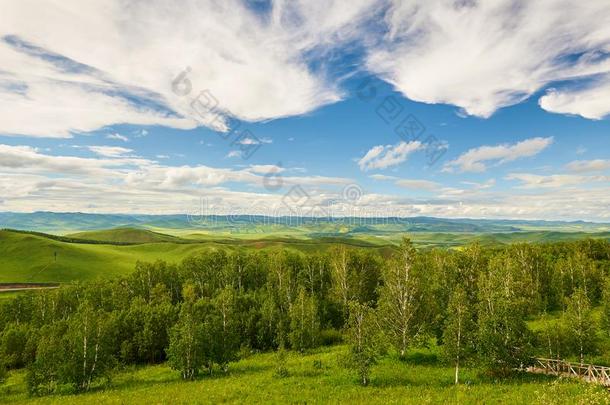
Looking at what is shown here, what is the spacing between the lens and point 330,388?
38781 millimetres

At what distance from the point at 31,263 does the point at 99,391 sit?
17237 cm

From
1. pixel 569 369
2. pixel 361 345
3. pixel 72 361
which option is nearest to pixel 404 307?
pixel 361 345

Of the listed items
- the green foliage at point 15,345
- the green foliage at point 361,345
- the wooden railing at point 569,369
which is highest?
the green foliage at point 361,345

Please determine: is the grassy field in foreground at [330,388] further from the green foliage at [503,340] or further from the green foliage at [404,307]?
the green foliage at [404,307]

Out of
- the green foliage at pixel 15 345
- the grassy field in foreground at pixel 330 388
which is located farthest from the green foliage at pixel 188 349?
the green foliage at pixel 15 345

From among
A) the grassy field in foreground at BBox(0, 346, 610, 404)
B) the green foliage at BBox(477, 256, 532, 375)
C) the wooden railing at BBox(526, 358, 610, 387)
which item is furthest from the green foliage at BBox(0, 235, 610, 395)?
the wooden railing at BBox(526, 358, 610, 387)

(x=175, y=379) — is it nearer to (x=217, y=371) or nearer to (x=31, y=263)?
(x=217, y=371)

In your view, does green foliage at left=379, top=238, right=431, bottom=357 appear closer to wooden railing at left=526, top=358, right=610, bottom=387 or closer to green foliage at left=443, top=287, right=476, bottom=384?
green foliage at left=443, top=287, right=476, bottom=384

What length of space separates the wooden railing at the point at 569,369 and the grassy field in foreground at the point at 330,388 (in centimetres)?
259

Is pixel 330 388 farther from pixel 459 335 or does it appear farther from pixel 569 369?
pixel 569 369

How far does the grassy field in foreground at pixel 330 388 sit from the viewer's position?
33.8 metres

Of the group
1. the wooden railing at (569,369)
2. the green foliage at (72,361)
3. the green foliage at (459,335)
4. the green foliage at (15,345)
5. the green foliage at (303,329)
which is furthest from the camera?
the green foliage at (15,345)

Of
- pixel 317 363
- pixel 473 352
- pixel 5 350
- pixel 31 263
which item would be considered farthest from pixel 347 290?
pixel 31 263

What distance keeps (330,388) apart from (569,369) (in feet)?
95.4
